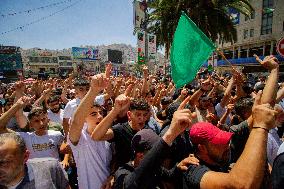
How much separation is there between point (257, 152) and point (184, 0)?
17580 mm

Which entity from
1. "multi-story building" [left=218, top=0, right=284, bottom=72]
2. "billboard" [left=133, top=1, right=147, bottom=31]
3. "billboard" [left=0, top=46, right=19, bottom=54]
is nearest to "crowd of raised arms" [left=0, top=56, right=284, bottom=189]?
"billboard" [left=133, top=1, right=147, bottom=31]

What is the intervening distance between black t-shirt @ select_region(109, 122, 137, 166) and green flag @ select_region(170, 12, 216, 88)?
1.53 meters

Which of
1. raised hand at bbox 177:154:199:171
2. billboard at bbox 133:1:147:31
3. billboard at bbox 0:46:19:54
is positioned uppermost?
billboard at bbox 133:1:147:31

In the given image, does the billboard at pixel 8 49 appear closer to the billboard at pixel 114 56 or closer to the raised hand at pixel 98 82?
the billboard at pixel 114 56

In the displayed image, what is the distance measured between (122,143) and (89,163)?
0.40 m

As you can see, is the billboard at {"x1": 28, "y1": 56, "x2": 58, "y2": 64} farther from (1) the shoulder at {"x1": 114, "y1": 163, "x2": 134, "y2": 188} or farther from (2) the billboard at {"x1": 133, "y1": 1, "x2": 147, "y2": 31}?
(1) the shoulder at {"x1": 114, "y1": 163, "x2": 134, "y2": 188}

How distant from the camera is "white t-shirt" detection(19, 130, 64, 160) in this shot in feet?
12.6

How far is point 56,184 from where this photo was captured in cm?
239

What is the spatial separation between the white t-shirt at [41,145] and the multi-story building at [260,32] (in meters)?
33.9

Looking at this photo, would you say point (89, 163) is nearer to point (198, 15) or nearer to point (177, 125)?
point (177, 125)

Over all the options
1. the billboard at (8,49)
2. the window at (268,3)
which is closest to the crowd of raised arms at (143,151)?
the window at (268,3)

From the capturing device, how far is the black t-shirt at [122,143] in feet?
9.67

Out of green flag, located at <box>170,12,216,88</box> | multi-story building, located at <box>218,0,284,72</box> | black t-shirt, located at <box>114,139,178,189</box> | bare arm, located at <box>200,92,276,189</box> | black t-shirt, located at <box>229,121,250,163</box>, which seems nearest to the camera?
bare arm, located at <box>200,92,276,189</box>

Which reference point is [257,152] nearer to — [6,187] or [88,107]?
[88,107]
